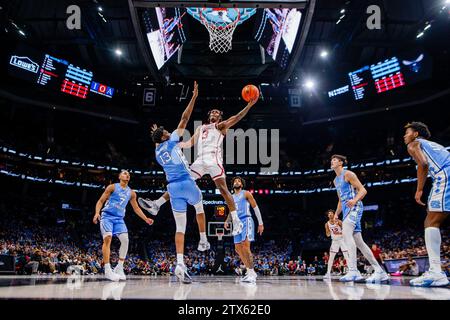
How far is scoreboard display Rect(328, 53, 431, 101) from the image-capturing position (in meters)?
19.9

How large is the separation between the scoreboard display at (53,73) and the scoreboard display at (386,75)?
16.2 meters

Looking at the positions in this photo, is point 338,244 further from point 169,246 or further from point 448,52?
point 169,246

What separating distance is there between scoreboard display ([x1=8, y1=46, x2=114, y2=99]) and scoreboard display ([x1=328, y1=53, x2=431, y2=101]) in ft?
53.1

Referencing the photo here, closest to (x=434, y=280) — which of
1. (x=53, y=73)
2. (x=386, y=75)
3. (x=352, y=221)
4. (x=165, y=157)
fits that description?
(x=352, y=221)

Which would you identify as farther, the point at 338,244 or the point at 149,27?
the point at 338,244

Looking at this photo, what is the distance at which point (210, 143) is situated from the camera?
573 cm

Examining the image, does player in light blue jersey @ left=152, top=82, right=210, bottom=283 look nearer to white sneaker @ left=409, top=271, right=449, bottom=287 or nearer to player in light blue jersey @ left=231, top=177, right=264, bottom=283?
player in light blue jersey @ left=231, top=177, right=264, bottom=283

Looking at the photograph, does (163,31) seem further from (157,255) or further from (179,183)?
(157,255)

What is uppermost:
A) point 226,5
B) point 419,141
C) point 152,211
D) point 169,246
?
point 226,5

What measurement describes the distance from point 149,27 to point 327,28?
12.7 metres

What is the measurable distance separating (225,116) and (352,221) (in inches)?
920

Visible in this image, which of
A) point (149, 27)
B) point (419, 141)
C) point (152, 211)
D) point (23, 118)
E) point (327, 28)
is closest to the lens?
point (419, 141)

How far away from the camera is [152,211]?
227 inches
